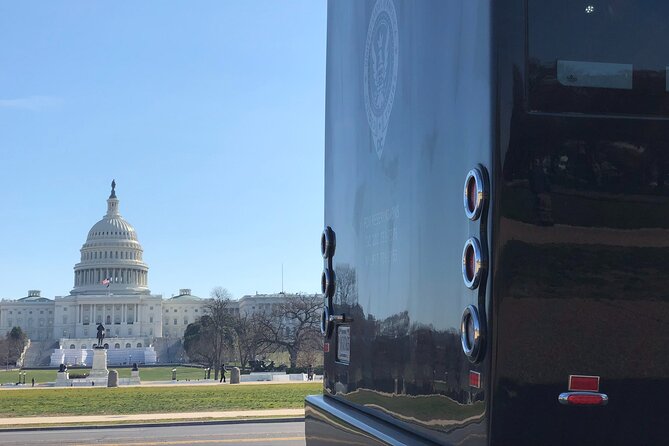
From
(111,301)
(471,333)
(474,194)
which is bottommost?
(111,301)

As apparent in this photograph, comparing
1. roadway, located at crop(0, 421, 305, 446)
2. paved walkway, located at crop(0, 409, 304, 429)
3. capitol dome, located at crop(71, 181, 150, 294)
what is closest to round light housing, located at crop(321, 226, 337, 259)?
roadway, located at crop(0, 421, 305, 446)

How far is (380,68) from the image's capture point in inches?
171

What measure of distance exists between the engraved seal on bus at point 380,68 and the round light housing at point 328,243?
1.01 metres

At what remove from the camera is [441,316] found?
323cm

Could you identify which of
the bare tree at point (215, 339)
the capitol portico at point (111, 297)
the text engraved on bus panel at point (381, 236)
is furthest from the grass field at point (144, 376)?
the capitol portico at point (111, 297)

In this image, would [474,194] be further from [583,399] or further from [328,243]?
[328,243]

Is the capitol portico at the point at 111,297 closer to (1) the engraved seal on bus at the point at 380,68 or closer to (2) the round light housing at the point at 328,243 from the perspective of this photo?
(2) the round light housing at the point at 328,243

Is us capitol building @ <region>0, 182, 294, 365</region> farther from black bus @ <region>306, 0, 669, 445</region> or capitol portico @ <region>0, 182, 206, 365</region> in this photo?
black bus @ <region>306, 0, 669, 445</region>

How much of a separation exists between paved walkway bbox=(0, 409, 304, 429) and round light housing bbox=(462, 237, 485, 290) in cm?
1671

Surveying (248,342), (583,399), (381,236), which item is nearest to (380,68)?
(381,236)

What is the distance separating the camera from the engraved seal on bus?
4.10 meters

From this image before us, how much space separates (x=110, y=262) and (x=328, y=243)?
15559 centimetres

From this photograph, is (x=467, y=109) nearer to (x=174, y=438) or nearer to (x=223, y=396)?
(x=174, y=438)

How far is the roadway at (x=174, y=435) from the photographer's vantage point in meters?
14.5
